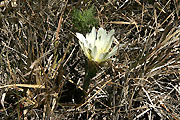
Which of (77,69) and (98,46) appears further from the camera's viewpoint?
(77,69)

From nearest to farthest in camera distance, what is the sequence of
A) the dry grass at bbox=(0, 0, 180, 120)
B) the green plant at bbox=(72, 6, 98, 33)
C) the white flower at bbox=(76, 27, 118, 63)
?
the white flower at bbox=(76, 27, 118, 63), the dry grass at bbox=(0, 0, 180, 120), the green plant at bbox=(72, 6, 98, 33)

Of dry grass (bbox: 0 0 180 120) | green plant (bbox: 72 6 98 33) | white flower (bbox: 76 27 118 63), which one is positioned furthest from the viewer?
green plant (bbox: 72 6 98 33)

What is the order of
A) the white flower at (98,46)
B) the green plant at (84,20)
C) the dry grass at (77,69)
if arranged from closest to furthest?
the white flower at (98,46) → the dry grass at (77,69) → the green plant at (84,20)

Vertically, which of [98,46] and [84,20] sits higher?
[84,20]

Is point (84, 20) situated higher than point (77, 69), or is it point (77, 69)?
point (84, 20)
